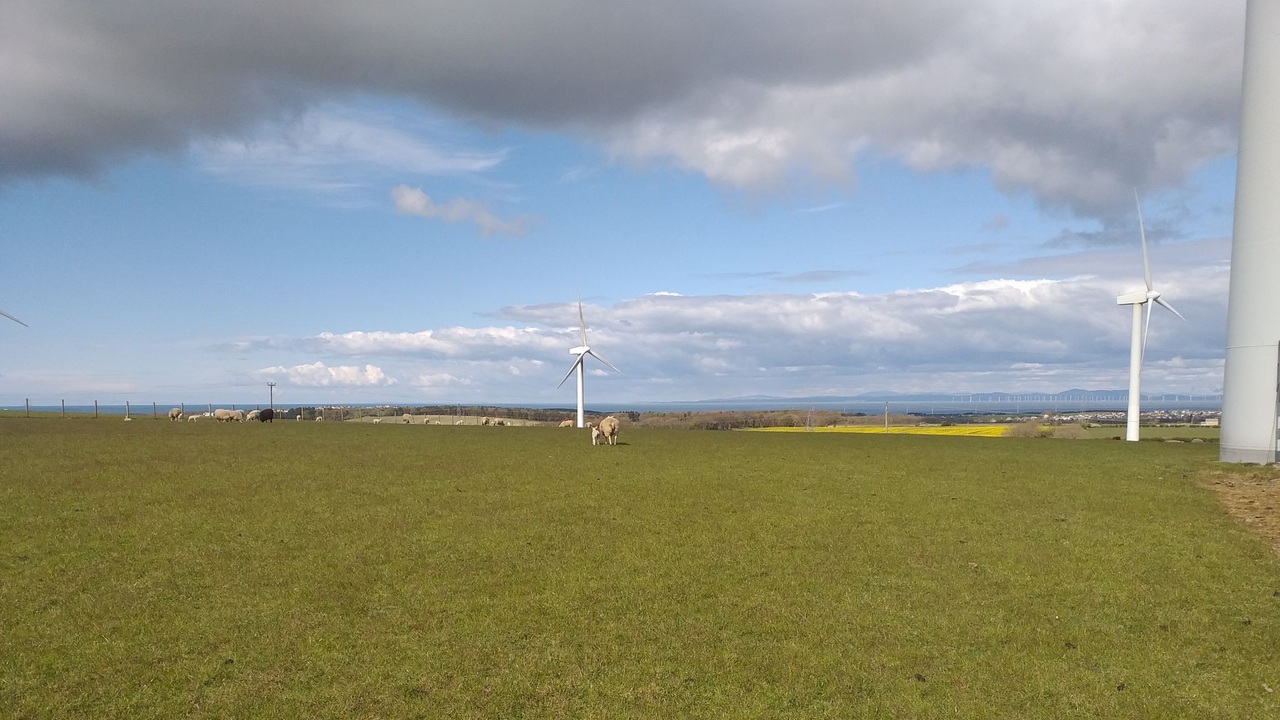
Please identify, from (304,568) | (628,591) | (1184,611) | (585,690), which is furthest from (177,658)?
(1184,611)

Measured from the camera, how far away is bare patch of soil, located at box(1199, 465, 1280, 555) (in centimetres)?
1578

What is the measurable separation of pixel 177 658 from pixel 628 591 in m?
5.35

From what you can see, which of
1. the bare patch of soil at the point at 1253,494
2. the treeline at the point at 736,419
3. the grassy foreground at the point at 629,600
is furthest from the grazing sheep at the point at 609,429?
the treeline at the point at 736,419

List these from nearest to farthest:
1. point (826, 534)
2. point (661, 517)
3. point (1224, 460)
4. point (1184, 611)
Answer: point (1184, 611), point (826, 534), point (661, 517), point (1224, 460)

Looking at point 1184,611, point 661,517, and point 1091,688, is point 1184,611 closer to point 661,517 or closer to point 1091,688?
point 1091,688

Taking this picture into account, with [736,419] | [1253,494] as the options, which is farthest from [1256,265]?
[736,419]

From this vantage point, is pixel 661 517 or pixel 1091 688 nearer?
pixel 1091 688

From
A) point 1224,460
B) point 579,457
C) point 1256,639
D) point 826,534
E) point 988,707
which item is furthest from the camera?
point 579,457

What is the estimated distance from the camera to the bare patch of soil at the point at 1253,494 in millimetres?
15781

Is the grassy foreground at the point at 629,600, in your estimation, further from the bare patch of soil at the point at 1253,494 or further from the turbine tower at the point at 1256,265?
the turbine tower at the point at 1256,265

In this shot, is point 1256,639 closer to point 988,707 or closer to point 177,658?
point 988,707

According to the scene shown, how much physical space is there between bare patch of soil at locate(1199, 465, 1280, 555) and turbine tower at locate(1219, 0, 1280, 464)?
169 centimetres

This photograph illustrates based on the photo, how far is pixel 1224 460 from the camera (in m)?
25.7

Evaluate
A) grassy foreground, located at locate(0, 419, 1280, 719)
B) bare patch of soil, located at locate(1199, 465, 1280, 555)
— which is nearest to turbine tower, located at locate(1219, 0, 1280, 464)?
bare patch of soil, located at locate(1199, 465, 1280, 555)
